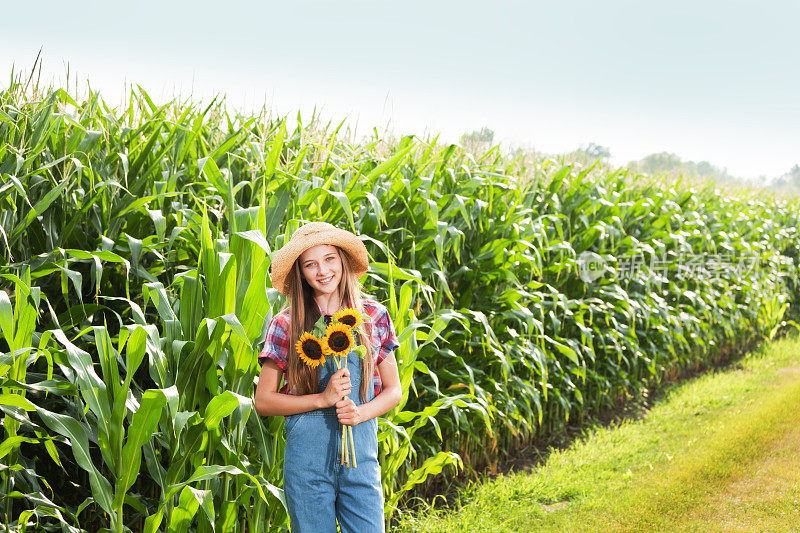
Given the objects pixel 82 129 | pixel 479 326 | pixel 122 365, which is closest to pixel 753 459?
pixel 479 326

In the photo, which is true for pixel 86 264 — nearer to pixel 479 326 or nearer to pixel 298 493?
pixel 298 493

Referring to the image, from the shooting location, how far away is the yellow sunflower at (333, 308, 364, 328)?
5.51 ft

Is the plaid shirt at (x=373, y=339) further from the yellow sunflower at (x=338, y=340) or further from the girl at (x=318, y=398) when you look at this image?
the yellow sunflower at (x=338, y=340)

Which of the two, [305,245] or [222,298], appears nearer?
Result: [305,245]

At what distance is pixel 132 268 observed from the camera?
2.47 metres

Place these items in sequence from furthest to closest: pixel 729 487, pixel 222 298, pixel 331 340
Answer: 1. pixel 729 487
2. pixel 222 298
3. pixel 331 340

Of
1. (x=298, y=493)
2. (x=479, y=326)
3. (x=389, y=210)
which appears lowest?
(x=298, y=493)

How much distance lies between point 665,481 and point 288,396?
296 cm

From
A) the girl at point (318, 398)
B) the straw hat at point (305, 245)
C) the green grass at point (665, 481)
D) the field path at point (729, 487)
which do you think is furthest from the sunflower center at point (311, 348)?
the field path at point (729, 487)

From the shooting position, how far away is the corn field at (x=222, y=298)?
77.2 inches

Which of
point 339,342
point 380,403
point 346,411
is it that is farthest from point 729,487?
point 339,342

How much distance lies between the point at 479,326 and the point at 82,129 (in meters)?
2.16

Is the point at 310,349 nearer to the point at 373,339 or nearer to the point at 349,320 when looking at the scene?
the point at 349,320

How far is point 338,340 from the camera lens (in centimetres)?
167
